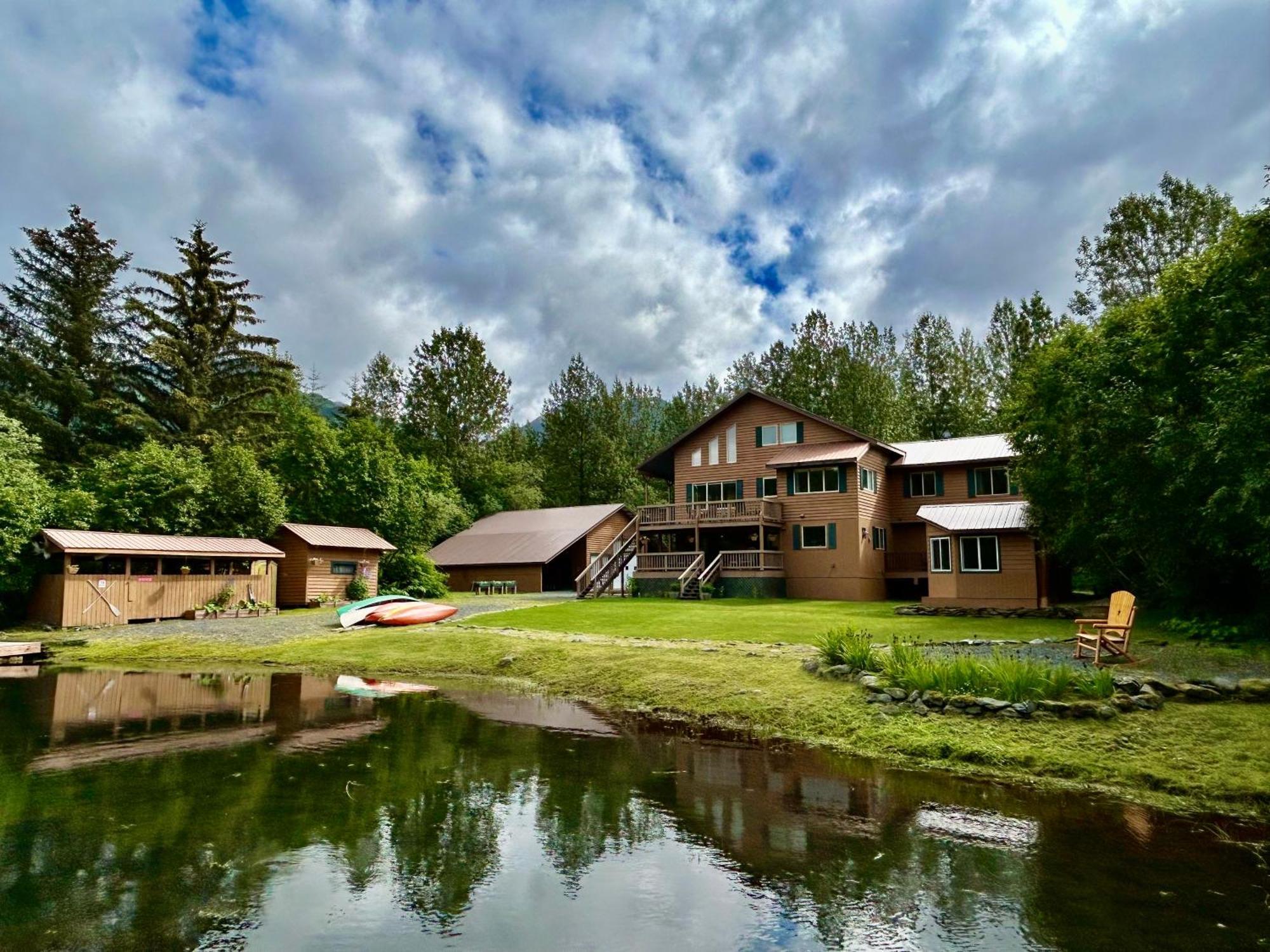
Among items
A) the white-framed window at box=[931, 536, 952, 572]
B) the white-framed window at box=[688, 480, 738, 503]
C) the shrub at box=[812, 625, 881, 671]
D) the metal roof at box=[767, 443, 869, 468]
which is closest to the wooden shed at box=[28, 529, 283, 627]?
the white-framed window at box=[688, 480, 738, 503]

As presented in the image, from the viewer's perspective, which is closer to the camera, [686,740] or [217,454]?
[686,740]

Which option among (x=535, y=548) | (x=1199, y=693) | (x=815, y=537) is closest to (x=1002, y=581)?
(x=815, y=537)

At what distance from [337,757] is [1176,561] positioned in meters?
19.3

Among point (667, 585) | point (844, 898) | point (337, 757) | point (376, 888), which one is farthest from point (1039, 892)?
point (667, 585)

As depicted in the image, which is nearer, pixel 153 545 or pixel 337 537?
pixel 153 545

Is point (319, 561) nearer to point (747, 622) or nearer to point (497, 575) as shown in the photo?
point (497, 575)

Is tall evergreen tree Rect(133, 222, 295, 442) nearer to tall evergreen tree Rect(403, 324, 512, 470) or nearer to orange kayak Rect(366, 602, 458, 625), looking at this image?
tall evergreen tree Rect(403, 324, 512, 470)

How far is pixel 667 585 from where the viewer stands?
3300 cm

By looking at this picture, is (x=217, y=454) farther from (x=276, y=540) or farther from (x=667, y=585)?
(x=667, y=585)

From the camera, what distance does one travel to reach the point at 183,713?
12.3 metres

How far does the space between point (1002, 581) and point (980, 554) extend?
3.64ft

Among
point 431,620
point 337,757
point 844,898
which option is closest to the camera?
point 844,898

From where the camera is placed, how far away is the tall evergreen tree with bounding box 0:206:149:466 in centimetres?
3909

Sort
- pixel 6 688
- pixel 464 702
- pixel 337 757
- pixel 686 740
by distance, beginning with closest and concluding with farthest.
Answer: pixel 337 757, pixel 686 740, pixel 464 702, pixel 6 688
